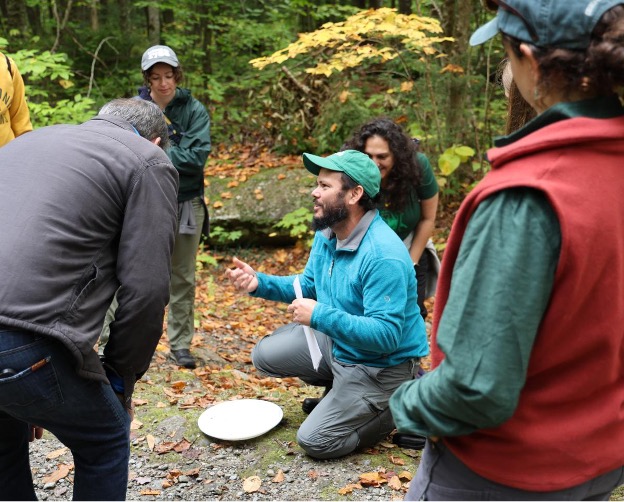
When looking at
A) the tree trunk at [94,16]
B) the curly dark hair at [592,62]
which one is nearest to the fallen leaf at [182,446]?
the curly dark hair at [592,62]

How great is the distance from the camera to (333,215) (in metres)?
3.76

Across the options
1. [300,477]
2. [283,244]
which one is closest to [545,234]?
[300,477]

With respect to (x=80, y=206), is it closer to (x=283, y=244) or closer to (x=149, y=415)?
(x=149, y=415)

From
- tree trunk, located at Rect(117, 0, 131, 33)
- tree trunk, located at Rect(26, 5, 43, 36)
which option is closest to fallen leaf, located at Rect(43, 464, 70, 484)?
tree trunk, located at Rect(117, 0, 131, 33)

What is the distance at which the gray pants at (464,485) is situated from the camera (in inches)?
59.1

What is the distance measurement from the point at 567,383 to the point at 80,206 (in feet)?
5.64

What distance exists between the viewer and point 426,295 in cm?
525

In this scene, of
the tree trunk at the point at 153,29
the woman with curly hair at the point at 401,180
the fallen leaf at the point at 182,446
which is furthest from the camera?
the tree trunk at the point at 153,29

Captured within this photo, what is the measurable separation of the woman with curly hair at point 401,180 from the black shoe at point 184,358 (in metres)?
2.17

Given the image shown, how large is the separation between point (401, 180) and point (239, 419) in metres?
2.07

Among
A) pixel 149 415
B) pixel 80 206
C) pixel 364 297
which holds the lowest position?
pixel 149 415

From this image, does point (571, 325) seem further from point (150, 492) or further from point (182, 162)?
point (182, 162)

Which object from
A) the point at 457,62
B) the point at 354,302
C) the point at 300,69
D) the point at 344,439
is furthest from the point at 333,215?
the point at 300,69

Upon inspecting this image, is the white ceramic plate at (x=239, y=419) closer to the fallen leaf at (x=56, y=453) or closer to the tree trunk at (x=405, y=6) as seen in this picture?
the fallen leaf at (x=56, y=453)
